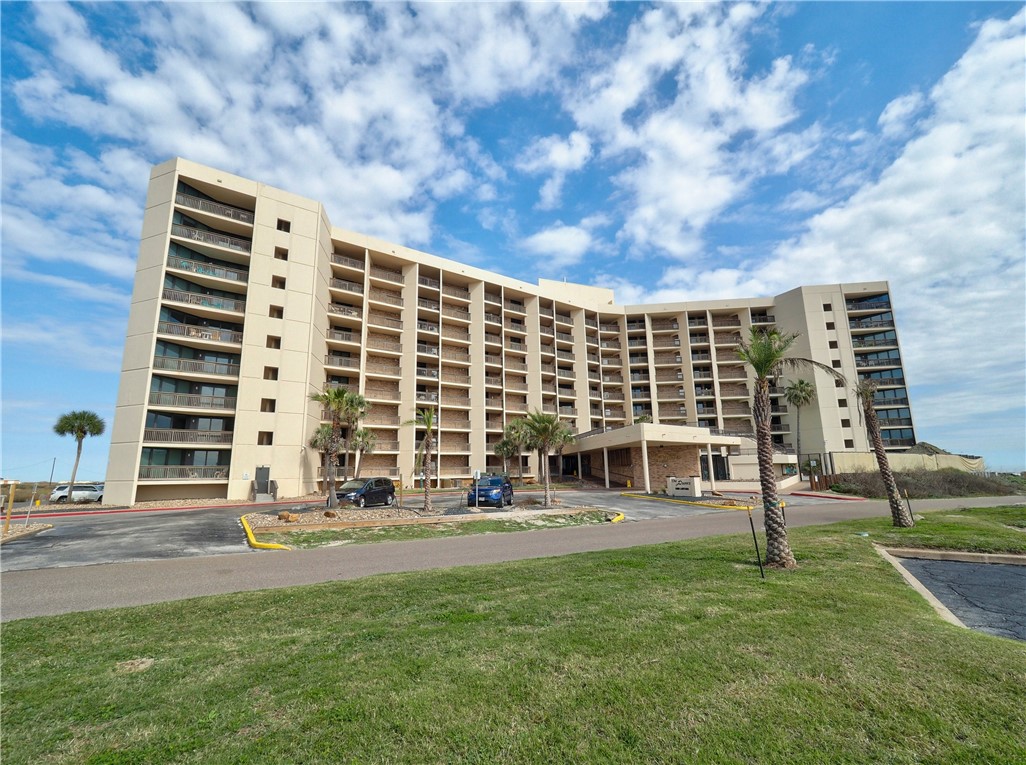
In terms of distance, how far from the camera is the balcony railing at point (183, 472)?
31.8m

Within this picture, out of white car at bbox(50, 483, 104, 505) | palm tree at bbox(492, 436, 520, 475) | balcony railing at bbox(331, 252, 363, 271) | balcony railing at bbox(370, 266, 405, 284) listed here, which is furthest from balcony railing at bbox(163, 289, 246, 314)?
palm tree at bbox(492, 436, 520, 475)

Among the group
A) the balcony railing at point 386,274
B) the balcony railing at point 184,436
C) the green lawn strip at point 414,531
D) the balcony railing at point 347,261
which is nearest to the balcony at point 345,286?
the balcony railing at point 347,261

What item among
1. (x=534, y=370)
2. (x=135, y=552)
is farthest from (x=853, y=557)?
(x=534, y=370)

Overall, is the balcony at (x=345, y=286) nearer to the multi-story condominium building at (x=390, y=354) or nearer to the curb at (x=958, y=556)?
the multi-story condominium building at (x=390, y=354)

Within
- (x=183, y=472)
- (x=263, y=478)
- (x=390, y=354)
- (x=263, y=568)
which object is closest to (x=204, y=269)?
(x=183, y=472)

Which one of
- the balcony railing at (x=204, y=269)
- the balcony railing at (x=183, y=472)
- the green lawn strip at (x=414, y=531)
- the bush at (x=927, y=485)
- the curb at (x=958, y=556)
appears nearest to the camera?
the curb at (x=958, y=556)

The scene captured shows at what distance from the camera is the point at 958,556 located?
39.6ft

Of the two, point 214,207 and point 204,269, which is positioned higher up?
point 214,207

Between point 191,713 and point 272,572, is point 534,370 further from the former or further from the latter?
point 191,713

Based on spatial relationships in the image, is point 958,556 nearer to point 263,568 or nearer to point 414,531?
point 414,531

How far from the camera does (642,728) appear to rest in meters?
3.85

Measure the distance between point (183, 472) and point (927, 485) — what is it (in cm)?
6341

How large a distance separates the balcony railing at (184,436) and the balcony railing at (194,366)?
4647mm

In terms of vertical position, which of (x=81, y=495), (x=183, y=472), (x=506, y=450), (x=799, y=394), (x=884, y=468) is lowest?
(x=81, y=495)
